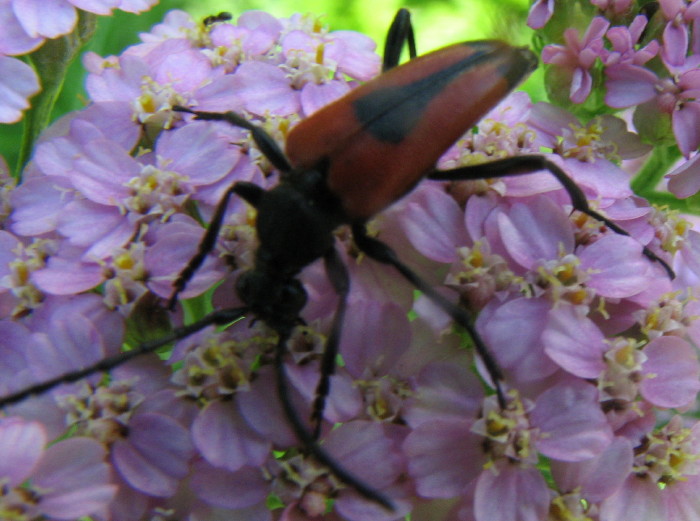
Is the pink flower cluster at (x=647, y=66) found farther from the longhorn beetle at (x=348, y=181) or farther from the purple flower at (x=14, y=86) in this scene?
the purple flower at (x=14, y=86)

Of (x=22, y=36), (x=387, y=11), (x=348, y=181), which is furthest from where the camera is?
(x=387, y=11)

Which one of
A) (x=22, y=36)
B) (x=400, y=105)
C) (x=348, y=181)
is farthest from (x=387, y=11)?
(x=348, y=181)

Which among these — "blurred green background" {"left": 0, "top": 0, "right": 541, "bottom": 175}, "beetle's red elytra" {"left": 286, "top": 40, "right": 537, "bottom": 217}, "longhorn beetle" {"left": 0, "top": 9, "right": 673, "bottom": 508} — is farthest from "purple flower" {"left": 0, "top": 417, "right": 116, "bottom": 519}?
"blurred green background" {"left": 0, "top": 0, "right": 541, "bottom": 175}

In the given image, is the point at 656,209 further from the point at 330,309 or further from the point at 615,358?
the point at 330,309

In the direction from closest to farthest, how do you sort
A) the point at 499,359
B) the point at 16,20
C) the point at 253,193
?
1. the point at 499,359
2. the point at 253,193
3. the point at 16,20

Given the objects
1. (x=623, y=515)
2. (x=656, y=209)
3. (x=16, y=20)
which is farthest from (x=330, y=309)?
(x=16, y=20)

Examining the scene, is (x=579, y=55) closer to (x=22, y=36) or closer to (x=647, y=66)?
(x=647, y=66)
